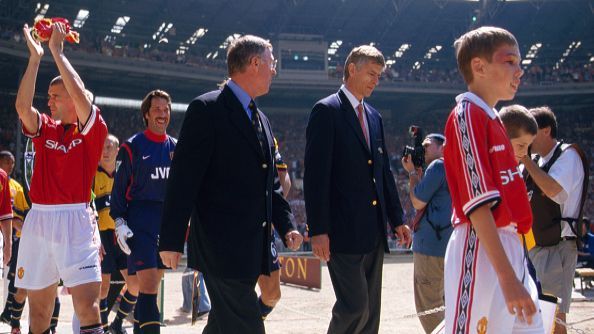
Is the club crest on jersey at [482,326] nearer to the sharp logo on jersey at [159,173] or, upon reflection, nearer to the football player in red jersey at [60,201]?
the football player in red jersey at [60,201]

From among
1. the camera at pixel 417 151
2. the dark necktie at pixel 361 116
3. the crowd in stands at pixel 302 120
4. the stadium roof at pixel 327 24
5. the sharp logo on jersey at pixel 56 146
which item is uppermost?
the stadium roof at pixel 327 24

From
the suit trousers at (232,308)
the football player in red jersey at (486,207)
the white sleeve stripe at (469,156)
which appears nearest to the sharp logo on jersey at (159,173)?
the suit trousers at (232,308)

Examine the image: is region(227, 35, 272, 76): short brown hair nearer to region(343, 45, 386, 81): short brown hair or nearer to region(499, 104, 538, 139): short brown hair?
region(343, 45, 386, 81): short brown hair

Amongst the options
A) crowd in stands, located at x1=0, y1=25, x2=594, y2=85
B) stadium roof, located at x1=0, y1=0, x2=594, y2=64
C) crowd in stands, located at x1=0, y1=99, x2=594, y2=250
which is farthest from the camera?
stadium roof, located at x1=0, y1=0, x2=594, y2=64

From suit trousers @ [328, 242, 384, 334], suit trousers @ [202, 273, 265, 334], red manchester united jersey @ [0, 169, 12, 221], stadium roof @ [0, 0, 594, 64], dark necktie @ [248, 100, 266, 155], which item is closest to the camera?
suit trousers @ [202, 273, 265, 334]

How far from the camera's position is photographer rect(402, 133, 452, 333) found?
6.47 metres

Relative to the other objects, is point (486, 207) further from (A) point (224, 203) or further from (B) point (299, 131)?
(B) point (299, 131)

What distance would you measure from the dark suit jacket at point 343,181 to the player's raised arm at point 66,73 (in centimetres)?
158

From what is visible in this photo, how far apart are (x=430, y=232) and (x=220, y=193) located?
3229 mm

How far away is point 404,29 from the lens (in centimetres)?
4162

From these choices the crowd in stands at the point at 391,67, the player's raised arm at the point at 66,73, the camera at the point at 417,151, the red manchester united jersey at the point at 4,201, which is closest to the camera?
the player's raised arm at the point at 66,73

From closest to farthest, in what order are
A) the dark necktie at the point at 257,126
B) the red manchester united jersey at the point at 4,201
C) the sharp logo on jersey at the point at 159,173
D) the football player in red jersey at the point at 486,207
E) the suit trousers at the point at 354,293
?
the football player in red jersey at the point at 486,207
the dark necktie at the point at 257,126
the suit trousers at the point at 354,293
the sharp logo on jersey at the point at 159,173
the red manchester united jersey at the point at 4,201

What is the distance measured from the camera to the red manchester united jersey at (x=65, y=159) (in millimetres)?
5035

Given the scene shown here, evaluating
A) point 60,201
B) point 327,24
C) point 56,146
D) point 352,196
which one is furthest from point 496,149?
point 327,24
